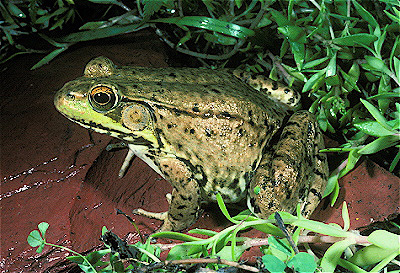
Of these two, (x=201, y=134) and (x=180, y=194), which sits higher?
(x=201, y=134)

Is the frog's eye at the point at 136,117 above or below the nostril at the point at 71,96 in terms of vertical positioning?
below

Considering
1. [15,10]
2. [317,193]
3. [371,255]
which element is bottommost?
[317,193]

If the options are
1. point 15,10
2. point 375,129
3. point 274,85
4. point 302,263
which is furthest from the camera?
point 15,10

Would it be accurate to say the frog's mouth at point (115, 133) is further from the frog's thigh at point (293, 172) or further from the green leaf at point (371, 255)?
the green leaf at point (371, 255)

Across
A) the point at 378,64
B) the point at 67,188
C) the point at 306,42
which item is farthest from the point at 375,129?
the point at 67,188

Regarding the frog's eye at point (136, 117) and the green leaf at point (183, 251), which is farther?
the frog's eye at point (136, 117)

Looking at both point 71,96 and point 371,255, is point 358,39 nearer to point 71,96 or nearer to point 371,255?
point 371,255

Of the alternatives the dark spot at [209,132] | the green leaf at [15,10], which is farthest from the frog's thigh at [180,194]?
the green leaf at [15,10]
